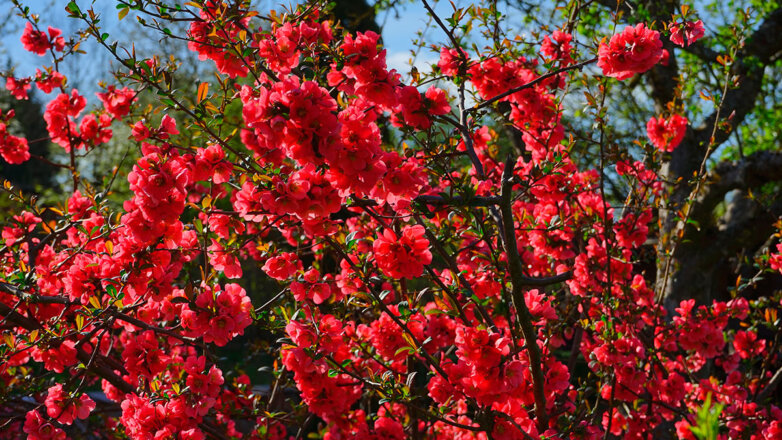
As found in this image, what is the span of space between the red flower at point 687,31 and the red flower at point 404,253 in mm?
1126

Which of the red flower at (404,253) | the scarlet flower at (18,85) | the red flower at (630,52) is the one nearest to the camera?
the red flower at (404,253)

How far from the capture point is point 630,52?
6.60ft

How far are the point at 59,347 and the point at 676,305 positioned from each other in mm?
4348

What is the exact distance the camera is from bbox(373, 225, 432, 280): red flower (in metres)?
1.82

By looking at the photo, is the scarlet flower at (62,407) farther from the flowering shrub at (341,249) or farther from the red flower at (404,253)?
the red flower at (404,253)

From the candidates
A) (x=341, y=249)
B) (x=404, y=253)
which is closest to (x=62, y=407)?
(x=341, y=249)

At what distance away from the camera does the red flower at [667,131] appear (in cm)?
311

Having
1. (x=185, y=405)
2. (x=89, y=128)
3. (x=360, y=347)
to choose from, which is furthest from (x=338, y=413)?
(x=89, y=128)

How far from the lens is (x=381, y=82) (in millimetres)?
1668

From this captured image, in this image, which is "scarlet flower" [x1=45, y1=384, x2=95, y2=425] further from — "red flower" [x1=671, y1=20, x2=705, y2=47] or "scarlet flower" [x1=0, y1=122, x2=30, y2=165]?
"red flower" [x1=671, y1=20, x2=705, y2=47]

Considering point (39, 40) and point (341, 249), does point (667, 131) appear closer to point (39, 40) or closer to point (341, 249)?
Result: point (341, 249)

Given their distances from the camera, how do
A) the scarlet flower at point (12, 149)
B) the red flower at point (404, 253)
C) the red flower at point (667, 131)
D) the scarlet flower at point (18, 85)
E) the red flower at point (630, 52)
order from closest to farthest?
the red flower at point (404, 253) < the red flower at point (630, 52) < the red flower at point (667, 131) < the scarlet flower at point (12, 149) < the scarlet flower at point (18, 85)

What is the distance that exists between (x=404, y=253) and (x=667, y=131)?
6.75ft

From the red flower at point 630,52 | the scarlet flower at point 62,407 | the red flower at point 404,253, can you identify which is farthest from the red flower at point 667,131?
the scarlet flower at point 62,407
